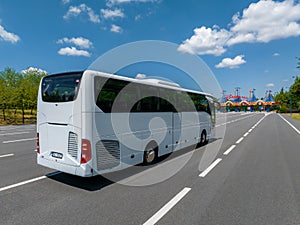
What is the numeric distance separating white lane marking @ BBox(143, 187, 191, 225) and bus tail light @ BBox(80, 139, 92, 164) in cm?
190

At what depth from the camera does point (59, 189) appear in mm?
4633

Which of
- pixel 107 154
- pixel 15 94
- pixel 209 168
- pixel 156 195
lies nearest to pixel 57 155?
pixel 107 154

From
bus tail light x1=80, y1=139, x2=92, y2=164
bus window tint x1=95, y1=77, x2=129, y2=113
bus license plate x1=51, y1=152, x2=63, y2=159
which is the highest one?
bus window tint x1=95, y1=77, x2=129, y2=113

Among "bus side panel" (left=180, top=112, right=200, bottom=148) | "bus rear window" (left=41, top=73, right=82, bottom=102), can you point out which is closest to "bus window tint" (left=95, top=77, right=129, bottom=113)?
"bus rear window" (left=41, top=73, right=82, bottom=102)

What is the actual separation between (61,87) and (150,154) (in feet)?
10.9

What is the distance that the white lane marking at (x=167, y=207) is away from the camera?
334 cm

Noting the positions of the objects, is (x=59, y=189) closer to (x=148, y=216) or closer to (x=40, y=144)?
(x=40, y=144)

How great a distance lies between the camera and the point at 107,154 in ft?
16.0

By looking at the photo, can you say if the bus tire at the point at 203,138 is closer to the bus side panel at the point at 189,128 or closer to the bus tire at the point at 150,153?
the bus side panel at the point at 189,128

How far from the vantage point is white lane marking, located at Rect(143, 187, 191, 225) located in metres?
3.34

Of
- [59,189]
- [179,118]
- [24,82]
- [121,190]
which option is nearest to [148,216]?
[121,190]

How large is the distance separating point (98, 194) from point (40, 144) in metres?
2.21

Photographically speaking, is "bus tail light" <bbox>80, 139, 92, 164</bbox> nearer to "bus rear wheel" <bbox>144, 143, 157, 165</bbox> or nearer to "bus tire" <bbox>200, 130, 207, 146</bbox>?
"bus rear wheel" <bbox>144, 143, 157, 165</bbox>

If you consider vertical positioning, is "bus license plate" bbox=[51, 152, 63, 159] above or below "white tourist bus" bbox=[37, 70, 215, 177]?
below
